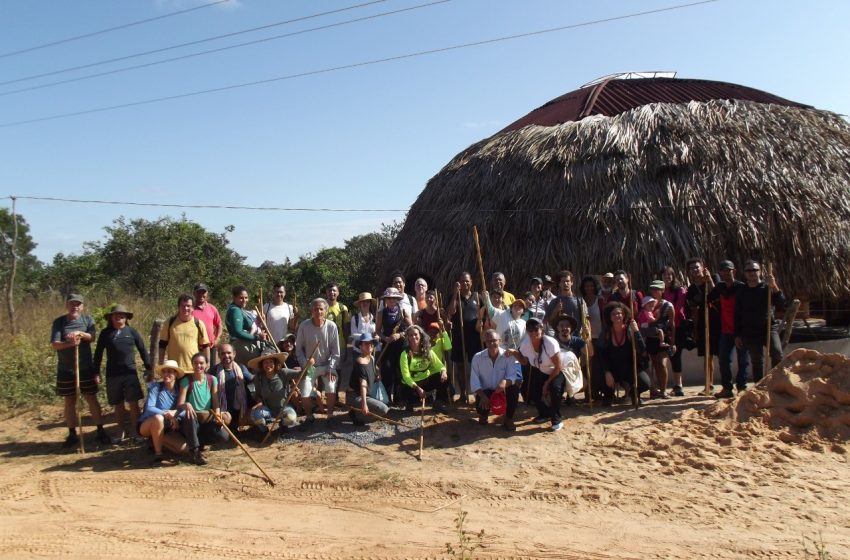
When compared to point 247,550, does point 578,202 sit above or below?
above

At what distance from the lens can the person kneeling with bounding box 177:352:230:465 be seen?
18.7ft

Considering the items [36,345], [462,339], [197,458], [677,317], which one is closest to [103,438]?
[197,458]

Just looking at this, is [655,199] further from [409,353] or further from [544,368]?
[409,353]

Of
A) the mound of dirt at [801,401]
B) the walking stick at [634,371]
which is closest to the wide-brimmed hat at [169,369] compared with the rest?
the walking stick at [634,371]

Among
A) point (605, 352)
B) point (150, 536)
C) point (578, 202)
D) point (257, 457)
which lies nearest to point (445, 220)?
point (578, 202)

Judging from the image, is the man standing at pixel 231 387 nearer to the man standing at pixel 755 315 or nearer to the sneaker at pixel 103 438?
the sneaker at pixel 103 438

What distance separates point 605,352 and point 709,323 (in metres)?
1.16

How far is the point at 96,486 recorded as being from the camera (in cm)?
510

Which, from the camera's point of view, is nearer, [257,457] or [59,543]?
[59,543]

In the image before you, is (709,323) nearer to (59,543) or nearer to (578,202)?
(578,202)

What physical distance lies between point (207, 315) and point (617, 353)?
4159 mm

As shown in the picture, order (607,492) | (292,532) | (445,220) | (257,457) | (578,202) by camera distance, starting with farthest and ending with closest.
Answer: (445,220) → (578,202) → (257,457) → (607,492) → (292,532)

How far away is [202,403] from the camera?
19.0 feet

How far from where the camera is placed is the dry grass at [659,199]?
25.7ft
